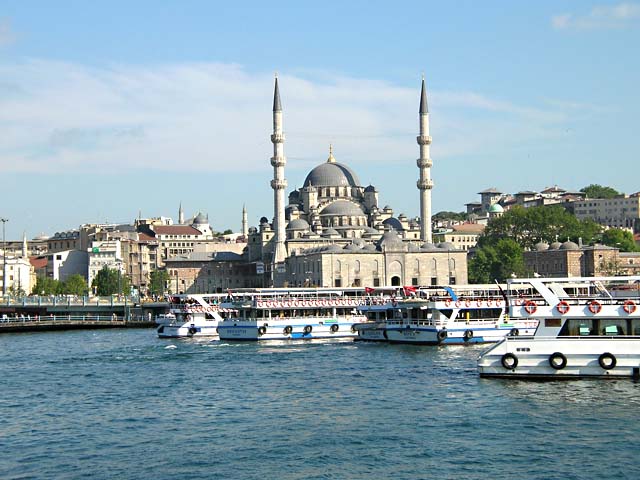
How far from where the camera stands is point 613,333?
3519 centimetres

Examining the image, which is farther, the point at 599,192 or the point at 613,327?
the point at 599,192

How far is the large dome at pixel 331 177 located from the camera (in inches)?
4993

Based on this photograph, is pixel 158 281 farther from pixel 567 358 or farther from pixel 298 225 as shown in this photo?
pixel 567 358

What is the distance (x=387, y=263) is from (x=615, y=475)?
81903 millimetres

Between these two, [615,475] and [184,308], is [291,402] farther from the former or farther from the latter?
[184,308]

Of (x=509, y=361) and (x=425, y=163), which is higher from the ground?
(x=425, y=163)

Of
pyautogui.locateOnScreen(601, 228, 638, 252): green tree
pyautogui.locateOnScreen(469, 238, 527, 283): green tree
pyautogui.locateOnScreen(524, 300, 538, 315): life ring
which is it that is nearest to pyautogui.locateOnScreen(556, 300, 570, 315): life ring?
pyautogui.locateOnScreen(524, 300, 538, 315): life ring

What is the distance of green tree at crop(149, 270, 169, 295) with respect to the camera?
120500 millimetres

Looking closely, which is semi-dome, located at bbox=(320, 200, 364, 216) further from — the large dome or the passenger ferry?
the passenger ferry

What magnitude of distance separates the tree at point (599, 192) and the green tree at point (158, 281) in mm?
80915

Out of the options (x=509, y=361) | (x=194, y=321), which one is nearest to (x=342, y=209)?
(x=194, y=321)

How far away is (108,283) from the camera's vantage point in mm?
115500

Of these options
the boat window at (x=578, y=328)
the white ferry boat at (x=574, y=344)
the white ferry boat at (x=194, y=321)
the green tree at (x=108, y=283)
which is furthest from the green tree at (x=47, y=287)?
the boat window at (x=578, y=328)

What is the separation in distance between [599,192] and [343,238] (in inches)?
3063
